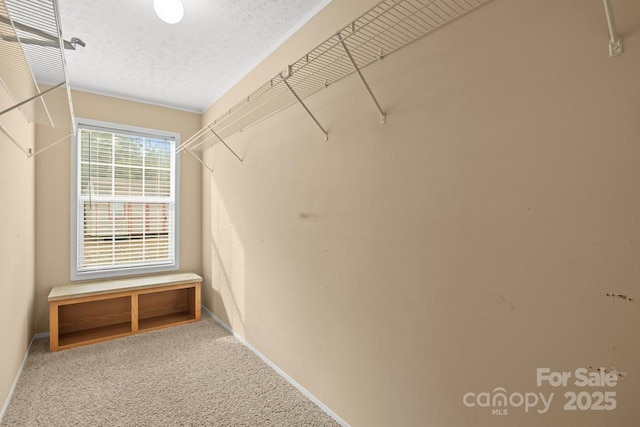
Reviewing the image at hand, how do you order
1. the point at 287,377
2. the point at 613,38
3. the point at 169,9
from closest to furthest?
the point at 613,38 < the point at 169,9 < the point at 287,377

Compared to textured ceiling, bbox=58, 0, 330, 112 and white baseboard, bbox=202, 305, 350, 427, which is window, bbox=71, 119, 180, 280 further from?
white baseboard, bbox=202, 305, 350, 427

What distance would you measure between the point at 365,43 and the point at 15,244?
2693 millimetres

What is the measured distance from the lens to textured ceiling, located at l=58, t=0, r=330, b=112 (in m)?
1.92

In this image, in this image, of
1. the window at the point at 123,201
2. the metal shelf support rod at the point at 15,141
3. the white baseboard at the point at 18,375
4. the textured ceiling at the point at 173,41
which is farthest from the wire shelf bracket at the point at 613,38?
the window at the point at 123,201

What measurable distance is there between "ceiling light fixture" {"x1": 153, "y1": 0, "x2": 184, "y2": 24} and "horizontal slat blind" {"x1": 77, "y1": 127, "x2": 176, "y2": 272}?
206 cm

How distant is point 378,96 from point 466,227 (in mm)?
788

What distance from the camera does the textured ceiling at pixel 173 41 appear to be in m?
1.92

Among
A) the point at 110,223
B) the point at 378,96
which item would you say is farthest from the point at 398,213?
the point at 110,223

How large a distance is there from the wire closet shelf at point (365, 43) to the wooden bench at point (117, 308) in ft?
7.37

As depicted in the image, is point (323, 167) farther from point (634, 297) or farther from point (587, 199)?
point (634, 297)

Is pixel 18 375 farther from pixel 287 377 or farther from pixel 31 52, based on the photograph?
pixel 31 52

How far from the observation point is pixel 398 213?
57.3 inches

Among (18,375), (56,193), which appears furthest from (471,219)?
(56,193)

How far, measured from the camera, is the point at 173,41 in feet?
7.47
